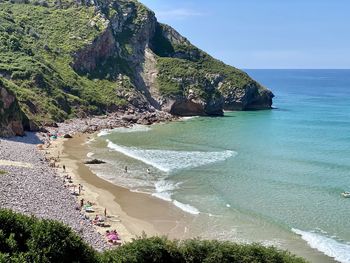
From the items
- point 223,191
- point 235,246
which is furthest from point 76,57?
point 235,246

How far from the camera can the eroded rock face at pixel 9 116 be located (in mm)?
72188

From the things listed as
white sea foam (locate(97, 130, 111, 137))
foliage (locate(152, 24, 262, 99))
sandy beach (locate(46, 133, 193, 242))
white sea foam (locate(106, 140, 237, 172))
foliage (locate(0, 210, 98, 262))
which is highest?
foliage (locate(152, 24, 262, 99))

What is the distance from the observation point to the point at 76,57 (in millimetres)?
121938

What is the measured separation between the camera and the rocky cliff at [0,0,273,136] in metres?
105

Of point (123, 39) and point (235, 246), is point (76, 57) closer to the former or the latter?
point (123, 39)

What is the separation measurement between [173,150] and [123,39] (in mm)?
69964

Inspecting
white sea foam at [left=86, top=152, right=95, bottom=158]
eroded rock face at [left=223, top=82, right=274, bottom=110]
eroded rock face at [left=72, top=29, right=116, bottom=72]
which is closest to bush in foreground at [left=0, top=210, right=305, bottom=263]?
white sea foam at [left=86, top=152, right=95, bottom=158]

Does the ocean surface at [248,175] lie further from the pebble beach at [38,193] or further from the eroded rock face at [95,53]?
the eroded rock face at [95,53]

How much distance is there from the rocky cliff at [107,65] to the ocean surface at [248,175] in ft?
59.0

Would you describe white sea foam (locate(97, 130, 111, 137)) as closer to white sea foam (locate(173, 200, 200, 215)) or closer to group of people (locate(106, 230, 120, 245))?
white sea foam (locate(173, 200, 200, 215))

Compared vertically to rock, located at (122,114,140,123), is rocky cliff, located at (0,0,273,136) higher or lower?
higher

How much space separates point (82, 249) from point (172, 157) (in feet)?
154

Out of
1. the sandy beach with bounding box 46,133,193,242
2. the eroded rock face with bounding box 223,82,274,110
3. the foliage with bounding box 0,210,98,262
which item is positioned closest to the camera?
the foliage with bounding box 0,210,98,262

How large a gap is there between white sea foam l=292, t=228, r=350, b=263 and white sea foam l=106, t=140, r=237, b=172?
2573 cm
